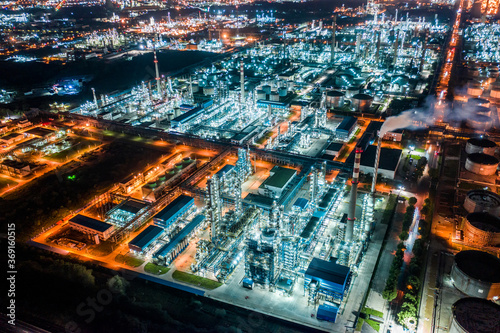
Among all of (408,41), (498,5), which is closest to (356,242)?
(408,41)

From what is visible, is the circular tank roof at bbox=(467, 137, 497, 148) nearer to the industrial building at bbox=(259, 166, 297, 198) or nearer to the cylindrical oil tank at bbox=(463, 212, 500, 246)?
the cylindrical oil tank at bbox=(463, 212, 500, 246)

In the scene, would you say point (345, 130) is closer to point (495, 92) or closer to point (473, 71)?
point (495, 92)

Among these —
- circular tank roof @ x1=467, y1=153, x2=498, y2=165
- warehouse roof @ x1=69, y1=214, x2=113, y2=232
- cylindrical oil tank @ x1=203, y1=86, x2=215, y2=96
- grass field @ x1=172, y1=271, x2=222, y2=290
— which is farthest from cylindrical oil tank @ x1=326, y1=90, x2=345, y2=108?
grass field @ x1=172, y1=271, x2=222, y2=290

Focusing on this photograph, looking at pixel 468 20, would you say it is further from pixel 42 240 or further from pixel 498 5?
pixel 42 240

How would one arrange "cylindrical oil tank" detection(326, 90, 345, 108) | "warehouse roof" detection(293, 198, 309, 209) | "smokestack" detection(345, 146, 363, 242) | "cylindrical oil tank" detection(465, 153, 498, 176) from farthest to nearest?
"cylindrical oil tank" detection(326, 90, 345, 108) < "cylindrical oil tank" detection(465, 153, 498, 176) < "warehouse roof" detection(293, 198, 309, 209) < "smokestack" detection(345, 146, 363, 242)

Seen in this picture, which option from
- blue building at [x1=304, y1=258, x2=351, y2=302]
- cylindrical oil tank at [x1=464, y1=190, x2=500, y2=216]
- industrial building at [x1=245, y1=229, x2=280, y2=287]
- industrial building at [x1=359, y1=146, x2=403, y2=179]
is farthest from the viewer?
industrial building at [x1=359, y1=146, x2=403, y2=179]

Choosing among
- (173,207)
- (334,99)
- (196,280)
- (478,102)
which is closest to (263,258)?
(196,280)
